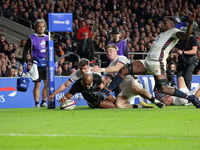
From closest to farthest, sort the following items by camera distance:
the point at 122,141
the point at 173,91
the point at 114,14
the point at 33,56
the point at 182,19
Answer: the point at 122,141 → the point at 173,91 → the point at 33,56 → the point at 114,14 → the point at 182,19

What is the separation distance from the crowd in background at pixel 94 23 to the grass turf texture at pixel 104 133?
7843mm

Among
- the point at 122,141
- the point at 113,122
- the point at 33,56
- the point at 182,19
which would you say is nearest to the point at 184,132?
the point at 122,141

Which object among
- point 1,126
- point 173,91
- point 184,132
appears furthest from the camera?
point 173,91

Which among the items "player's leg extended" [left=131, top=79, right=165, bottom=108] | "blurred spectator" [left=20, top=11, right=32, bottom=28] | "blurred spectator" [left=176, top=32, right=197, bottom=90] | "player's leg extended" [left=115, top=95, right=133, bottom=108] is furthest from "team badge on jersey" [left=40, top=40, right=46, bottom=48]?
"blurred spectator" [left=20, top=11, right=32, bottom=28]

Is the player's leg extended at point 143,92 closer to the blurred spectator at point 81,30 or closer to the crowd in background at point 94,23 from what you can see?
the crowd in background at point 94,23

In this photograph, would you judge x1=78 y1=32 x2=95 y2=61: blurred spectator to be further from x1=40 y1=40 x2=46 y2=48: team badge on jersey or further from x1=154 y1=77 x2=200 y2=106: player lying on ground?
x1=154 y1=77 x2=200 y2=106: player lying on ground

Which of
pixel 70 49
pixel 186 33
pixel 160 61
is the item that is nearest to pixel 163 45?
pixel 160 61

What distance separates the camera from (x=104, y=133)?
6129mm

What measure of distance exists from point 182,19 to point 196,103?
1636 cm

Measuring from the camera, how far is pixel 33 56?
41.4ft

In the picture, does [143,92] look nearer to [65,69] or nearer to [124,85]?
[124,85]

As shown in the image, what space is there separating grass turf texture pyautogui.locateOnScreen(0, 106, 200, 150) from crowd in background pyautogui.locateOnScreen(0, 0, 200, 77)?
7843 mm

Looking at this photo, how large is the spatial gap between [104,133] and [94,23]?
15.8m

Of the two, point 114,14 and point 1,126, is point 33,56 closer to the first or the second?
point 1,126
